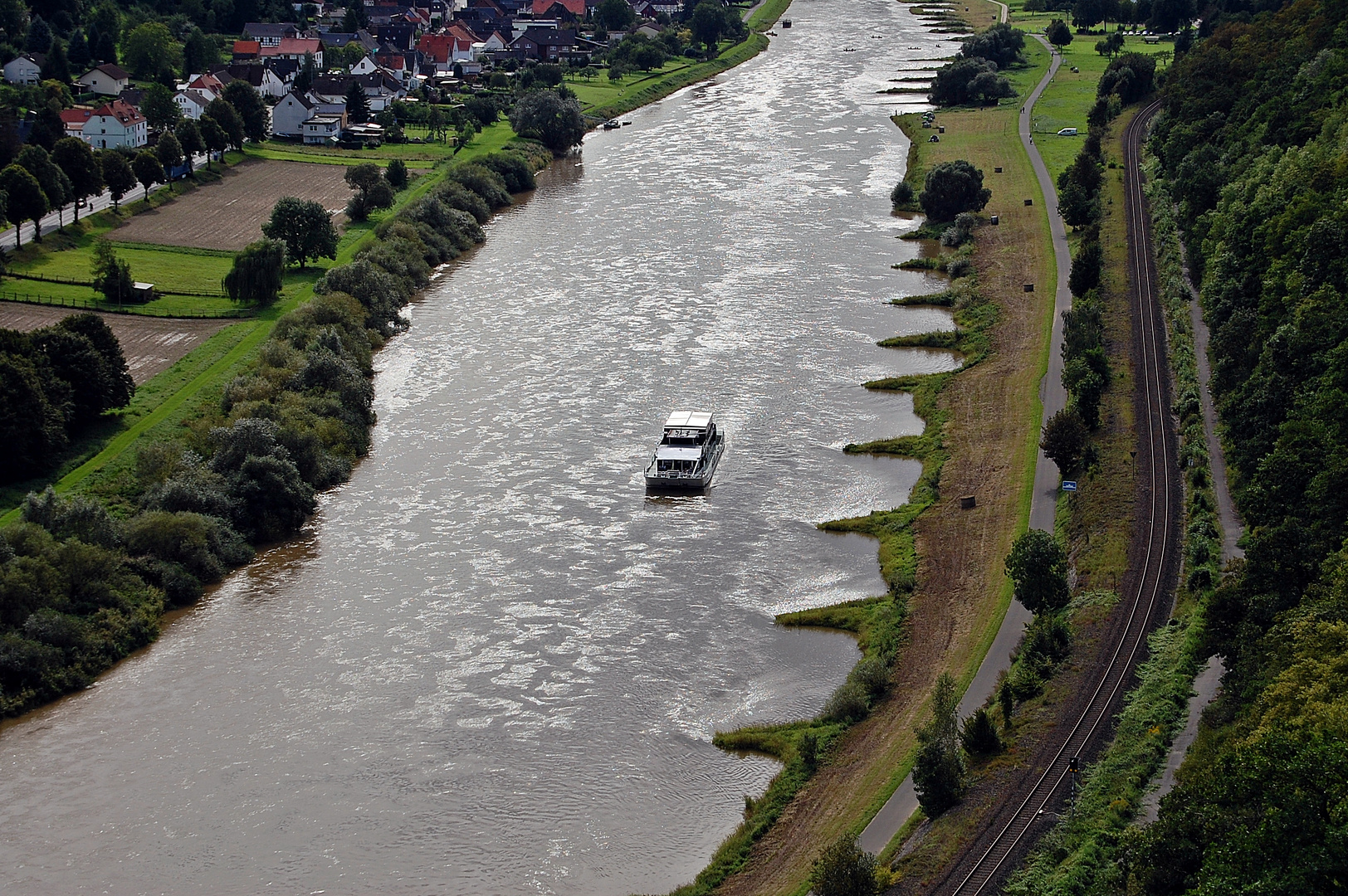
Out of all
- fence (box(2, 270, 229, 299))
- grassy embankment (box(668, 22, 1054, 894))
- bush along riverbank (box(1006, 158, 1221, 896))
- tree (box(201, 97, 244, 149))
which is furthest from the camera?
tree (box(201, 97, 244, 149))

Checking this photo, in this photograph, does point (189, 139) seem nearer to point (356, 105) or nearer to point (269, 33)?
point (356, 105)

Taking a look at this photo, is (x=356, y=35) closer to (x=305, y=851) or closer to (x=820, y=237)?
(x=820, y=237)

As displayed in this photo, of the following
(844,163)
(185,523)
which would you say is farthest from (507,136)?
(185,523)

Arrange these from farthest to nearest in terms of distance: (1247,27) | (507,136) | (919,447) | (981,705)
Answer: (507,136) → (1247,27) → (919,447) → (981,705)

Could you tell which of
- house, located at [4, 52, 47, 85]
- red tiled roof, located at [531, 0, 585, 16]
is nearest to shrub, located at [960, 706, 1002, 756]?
house, located at [4, 52, 47, 85]

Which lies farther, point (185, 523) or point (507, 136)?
point (507, 136)

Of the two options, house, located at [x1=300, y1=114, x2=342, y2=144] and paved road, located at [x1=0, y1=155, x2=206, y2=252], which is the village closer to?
house, located at [x1=300, y1=114, x2=342, y2=144]
